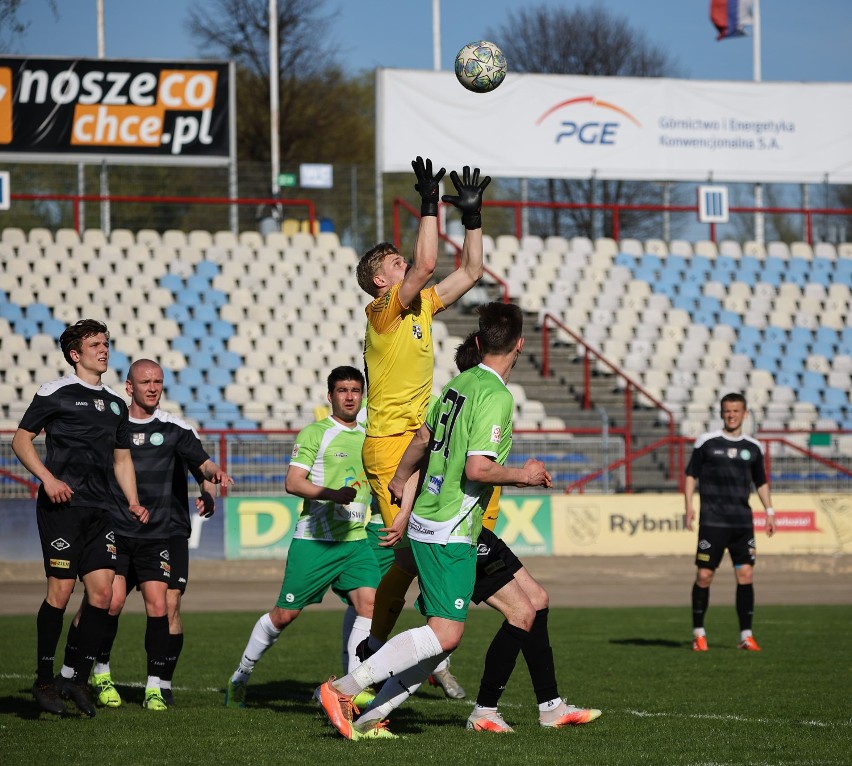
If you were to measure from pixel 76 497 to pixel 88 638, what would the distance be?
850 mm

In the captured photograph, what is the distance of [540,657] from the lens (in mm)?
6992

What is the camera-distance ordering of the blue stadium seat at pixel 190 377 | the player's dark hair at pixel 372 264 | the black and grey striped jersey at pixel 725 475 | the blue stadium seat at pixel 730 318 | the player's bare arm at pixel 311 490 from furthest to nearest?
1. the blue stadium seat at pixel 730 318
2. the blue stadium seat at pixel 190 377
3. the black and grey striped jersey at pixel 725 475
4. the player's bare arm at pixel 311 490
5. the player's dark hair at pixel 372 264

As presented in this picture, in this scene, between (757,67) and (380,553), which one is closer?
(380,553)

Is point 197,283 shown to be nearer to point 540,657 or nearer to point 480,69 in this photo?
point 480,69

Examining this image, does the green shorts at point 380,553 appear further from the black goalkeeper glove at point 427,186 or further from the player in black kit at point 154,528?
the black goalkeeper glove at point 427,186

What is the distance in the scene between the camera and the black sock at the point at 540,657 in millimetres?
6980

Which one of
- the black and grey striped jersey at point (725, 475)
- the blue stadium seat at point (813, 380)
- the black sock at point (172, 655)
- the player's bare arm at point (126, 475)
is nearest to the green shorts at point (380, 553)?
the black sock at point (172, 655)

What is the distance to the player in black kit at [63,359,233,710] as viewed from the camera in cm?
831

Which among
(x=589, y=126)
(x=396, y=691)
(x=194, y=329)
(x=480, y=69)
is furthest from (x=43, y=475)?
(x=589, y=126)

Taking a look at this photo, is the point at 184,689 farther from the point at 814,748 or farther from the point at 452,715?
the point at 814,748

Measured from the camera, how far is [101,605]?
26.0ft

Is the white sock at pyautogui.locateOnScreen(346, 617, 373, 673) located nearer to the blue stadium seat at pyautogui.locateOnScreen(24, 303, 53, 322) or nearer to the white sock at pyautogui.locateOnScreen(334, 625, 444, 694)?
the white sock at pyautogui.locateOnScreen(334, 625, 444, 694)

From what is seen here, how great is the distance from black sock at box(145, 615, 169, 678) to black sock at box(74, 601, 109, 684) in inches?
16.0

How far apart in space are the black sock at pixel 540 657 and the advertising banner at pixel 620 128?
2175cm
